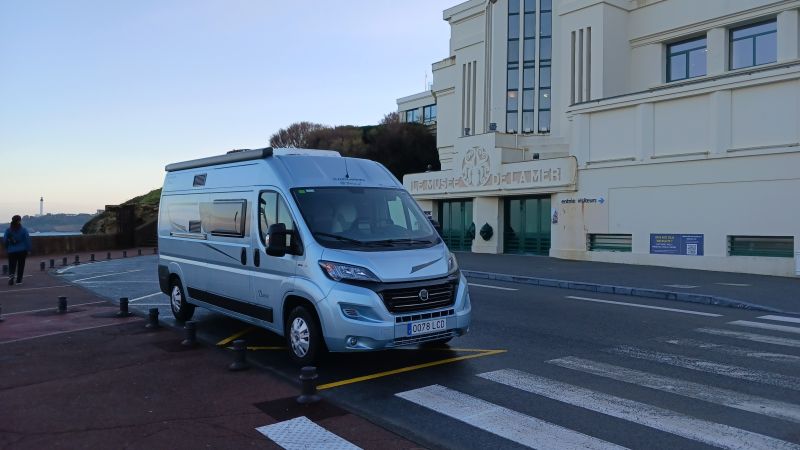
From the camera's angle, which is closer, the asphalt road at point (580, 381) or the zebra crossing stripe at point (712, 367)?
the asphalt road at point (580, 381)

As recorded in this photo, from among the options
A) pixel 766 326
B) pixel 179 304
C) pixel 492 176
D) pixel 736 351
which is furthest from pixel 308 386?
pixel 492 176

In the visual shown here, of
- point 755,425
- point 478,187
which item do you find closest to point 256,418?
point 755,425

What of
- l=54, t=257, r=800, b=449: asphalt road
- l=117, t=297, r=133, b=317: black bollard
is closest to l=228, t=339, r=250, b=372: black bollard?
l=54, t=257, r=800, b=449: asphalt road

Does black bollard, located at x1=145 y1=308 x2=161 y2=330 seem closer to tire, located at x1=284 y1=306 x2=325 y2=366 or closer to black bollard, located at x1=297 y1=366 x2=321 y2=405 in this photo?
tire, located at x1=284 y1=306 x2=325 y2=366

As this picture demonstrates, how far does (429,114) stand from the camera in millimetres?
62438

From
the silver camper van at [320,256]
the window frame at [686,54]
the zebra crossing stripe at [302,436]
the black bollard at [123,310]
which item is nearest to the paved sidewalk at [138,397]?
the zebra crossing stripe at [302,436]

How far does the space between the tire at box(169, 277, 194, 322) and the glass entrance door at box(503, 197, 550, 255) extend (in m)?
19.7

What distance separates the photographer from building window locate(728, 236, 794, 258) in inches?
751

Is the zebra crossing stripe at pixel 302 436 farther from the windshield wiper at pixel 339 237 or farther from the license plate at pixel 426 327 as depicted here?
the windshield wiper at pixel 339 237

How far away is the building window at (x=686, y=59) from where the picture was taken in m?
30.2

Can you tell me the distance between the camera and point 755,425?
522cm

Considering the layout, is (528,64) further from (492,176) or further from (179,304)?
(179,304)

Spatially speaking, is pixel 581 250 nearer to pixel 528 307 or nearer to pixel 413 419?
pixel 528 307

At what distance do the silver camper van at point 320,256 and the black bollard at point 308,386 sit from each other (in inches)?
27.9
